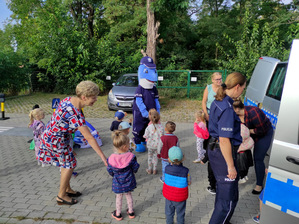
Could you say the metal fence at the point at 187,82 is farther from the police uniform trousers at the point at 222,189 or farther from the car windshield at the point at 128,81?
the police uniform trousers at the point at 222,189

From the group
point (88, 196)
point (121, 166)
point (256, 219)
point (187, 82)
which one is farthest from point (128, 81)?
point (256, 219)

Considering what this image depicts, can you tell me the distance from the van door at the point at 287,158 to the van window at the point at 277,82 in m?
2.48

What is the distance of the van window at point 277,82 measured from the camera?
4509 mm

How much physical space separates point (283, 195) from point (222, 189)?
655 millimetres

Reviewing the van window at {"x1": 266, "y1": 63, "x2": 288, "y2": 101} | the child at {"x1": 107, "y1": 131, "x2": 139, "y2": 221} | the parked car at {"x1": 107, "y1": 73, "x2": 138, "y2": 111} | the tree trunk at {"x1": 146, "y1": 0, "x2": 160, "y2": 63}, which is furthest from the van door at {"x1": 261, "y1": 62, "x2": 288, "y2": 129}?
the tree trunk at {"x1": 146, "y1": 0, "x2": 160, "y2": 63}

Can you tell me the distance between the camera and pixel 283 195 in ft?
7.22

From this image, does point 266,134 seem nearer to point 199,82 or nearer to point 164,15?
point 199,82

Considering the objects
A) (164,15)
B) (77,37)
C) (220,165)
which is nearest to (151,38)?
(164,15)

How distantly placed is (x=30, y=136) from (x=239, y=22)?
862 inches

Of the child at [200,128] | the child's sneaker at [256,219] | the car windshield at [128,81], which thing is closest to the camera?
the child's sneaker at [256,219]

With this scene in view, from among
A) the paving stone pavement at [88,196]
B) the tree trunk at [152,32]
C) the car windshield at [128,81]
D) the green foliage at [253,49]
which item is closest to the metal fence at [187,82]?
the tree trunk at [152,32]

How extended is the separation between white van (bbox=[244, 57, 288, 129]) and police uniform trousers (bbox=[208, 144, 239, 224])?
6.61 ft

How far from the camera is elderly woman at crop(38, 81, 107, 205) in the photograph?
330 cm

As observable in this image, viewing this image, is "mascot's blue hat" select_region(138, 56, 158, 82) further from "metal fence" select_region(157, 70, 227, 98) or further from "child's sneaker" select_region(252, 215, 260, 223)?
"metal fence" select_region(157, 70, 227, 98)
